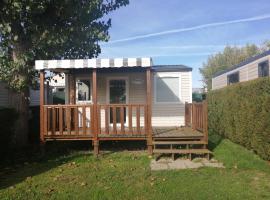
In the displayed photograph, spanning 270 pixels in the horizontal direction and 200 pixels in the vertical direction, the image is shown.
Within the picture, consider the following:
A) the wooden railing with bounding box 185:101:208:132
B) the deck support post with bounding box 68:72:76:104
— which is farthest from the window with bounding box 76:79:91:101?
the wooden railing with bounding box 185:101:208:132

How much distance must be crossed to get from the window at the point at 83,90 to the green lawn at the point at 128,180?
166 inches

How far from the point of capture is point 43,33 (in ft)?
37.2

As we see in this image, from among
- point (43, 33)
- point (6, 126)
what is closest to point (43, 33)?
point (43, 33)

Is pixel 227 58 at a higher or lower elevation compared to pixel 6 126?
higher

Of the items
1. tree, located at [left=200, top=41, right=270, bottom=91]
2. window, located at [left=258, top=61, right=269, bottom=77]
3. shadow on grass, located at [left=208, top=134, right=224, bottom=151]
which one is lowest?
shadow on grass, located at [left=208, top=134, right=224, bottom=151]

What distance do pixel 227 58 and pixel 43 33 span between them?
38412 mm

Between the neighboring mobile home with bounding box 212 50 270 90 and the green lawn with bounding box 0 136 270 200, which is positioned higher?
A: the neighboring mobile home with bounding box 212 50 270 90

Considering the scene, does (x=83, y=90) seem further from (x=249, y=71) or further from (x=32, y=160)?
(x=249, y=71)

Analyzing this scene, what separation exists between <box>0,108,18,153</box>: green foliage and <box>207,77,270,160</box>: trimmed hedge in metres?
6.95

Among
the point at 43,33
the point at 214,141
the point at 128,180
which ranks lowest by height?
the point at 128,180

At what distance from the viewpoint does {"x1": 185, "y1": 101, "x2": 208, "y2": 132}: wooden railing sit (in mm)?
9812

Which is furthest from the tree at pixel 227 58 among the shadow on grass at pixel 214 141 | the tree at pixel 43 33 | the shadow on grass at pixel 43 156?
the shadow on grass at pixel 43 156

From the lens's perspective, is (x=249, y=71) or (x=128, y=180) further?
(x=249, y=71)

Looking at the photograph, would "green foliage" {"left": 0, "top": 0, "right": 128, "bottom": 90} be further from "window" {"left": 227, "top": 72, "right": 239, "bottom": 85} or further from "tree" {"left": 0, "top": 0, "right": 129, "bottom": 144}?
"window" {"left": 227, "top": 72, "right": 239, "bottom": 85}
